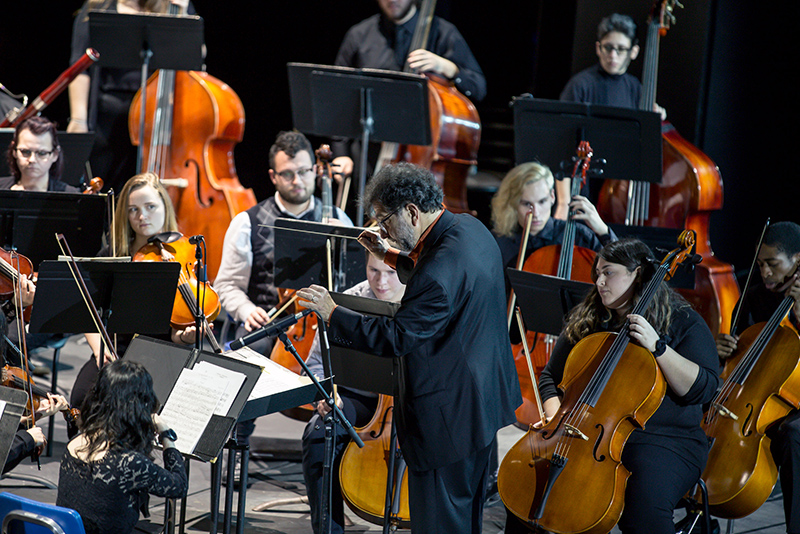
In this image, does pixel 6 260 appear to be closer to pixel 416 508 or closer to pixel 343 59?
pixel 416 508

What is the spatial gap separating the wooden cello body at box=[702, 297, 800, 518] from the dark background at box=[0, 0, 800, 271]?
1.99m

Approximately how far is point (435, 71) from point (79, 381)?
2.34 meters

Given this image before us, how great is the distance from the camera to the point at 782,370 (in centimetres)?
294

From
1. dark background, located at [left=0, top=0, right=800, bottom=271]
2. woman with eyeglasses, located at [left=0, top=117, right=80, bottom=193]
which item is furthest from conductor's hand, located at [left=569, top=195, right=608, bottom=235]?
woman with eyeglasses, located at [left=0, top=117, right=80, bottom=193]

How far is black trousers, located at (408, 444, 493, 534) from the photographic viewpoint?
2.44 m

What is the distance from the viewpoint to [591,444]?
262cm

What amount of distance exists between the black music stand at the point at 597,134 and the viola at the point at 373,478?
1.49m

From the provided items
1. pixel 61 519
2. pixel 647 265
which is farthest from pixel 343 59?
pixel 61 519

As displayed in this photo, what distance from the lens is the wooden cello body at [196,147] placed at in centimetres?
459

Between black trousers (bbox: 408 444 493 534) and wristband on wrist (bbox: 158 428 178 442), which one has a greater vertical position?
wristband on wrist (bbox: 158 428 178 442)

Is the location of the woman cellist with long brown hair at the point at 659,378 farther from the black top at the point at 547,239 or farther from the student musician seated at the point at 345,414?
the black top at the point at 547,239

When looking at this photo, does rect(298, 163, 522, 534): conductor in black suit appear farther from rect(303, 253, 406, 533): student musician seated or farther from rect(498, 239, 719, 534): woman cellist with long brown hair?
rect(303, 253, 406, 533): student musician seated

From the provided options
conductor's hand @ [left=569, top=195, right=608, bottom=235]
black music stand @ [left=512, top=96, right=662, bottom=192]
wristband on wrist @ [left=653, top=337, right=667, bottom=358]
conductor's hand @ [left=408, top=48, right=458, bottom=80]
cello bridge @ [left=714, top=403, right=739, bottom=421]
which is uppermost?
conductor's hand @ [left=408, top=48, right=458, bottom=80]

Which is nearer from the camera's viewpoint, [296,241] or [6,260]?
[6,260]
